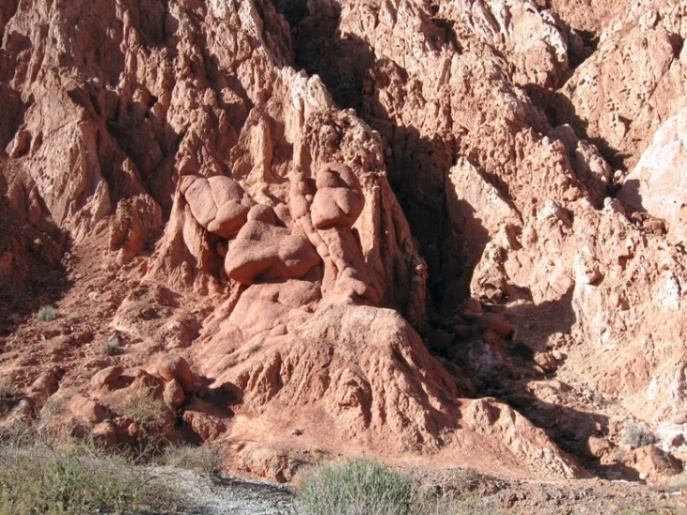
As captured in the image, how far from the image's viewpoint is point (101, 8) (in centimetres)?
2381

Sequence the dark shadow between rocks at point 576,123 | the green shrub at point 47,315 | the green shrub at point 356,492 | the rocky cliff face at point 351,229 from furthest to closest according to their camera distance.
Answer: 1. the dark shadow between rocks at point 576,123
2. the green shrub at point 47,315
3. the rocky cliff face at point 351,229
4. the green shrub at point 356,492

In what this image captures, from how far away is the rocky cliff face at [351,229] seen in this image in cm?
1627

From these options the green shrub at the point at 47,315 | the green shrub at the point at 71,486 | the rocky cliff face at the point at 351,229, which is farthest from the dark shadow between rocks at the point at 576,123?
the green shrub at the point at 71,486

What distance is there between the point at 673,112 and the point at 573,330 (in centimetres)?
712

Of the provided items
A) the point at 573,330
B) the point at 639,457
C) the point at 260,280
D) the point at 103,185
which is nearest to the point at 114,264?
the point at 103,185

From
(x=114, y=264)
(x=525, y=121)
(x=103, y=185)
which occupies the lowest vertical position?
(x=114, y=264)

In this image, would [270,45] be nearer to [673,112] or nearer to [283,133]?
[283,133]

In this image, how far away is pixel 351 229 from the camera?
64.4 ft

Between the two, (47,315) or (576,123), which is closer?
(47,315)

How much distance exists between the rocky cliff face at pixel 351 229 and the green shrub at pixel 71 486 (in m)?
4.02

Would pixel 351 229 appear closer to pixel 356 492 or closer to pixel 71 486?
pixel 356 492

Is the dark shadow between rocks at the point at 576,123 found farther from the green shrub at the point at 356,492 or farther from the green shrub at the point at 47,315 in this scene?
the green shrub at the point at 356,492

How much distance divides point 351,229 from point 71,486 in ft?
34.8

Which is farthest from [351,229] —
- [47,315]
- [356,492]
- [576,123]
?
[356,492]
